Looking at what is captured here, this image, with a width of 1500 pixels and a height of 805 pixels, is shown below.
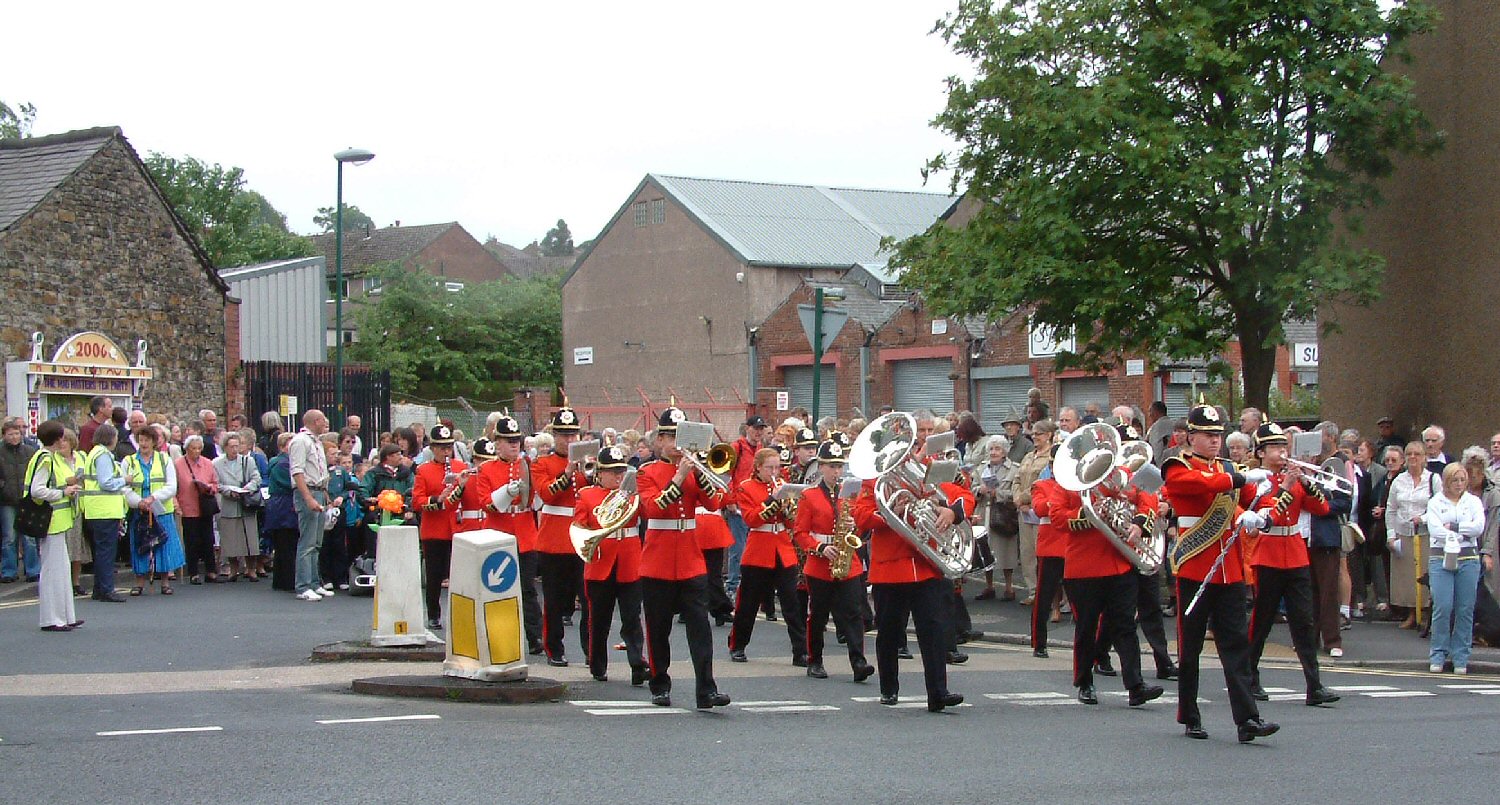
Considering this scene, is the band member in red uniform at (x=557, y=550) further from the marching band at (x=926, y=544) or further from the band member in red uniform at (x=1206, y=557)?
the band member in red uniform at (x=1206, y=557)

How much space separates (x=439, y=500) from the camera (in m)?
13.4

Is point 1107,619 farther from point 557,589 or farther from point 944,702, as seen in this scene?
point 557,589

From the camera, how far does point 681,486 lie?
34.7 ft

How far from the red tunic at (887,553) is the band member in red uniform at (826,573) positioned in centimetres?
116

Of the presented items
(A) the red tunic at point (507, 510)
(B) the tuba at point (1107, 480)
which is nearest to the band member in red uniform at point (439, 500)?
(A) the red tunic at point (507, 510)

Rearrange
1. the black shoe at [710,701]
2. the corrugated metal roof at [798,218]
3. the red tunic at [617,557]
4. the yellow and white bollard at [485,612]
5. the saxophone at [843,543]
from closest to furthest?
1. the black shoe at [710,701]
2. the yellow and white bollard at [485,612]
3. the red tunic at [617,557]
4. the saxophone at [843,543]
5. the corrugated metal roof at [798,218]

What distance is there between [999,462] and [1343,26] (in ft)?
21.9

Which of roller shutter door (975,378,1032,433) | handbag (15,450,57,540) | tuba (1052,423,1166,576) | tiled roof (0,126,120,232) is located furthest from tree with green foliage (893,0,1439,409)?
tiled roof (0,126,120,232)

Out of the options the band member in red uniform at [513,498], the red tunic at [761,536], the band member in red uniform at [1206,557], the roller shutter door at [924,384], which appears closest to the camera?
the band member in red uniform at [1206,557]

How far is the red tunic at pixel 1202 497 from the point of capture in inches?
388

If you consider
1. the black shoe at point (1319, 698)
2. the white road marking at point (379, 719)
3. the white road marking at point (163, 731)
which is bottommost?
the black shoe at point (1319, 698)

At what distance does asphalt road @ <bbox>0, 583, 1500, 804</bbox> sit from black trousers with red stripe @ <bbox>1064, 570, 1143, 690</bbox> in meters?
0.30

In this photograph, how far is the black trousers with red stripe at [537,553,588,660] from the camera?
501 inches

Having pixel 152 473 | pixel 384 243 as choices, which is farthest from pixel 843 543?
pixel 384 243
